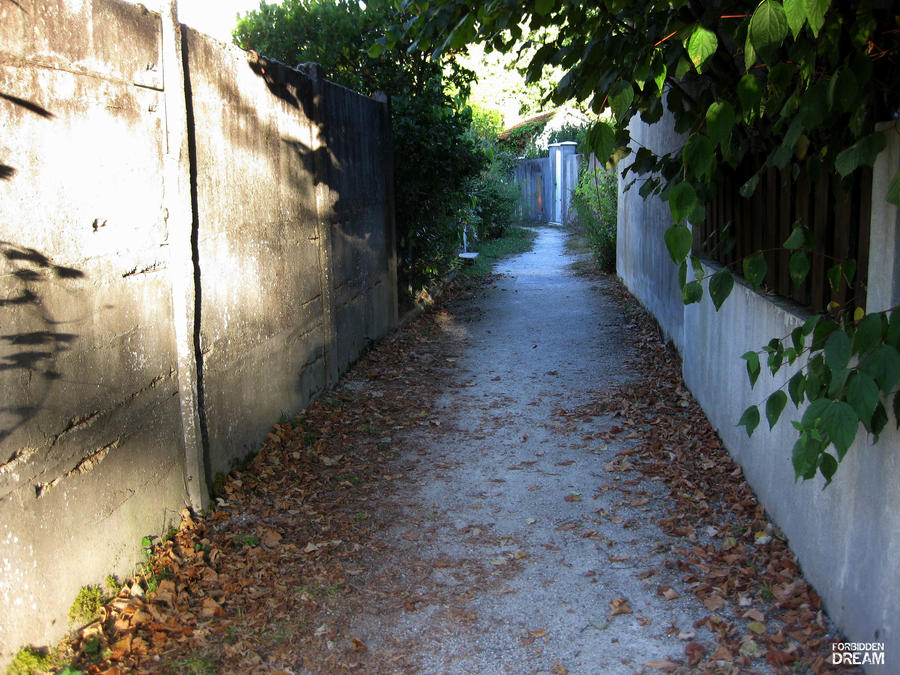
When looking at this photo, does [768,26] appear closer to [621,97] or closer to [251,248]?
[621,97]

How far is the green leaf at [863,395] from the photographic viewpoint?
2.30 metres

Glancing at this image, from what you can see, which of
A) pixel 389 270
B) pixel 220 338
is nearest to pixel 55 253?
pixel 220 338

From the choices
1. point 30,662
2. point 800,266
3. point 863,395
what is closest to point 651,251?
point 800,266

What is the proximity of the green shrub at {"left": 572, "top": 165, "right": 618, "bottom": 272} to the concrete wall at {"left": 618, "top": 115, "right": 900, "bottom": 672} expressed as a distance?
8412 millimetres

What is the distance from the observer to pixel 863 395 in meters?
2.32

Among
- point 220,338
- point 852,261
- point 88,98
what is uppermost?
point 88,98

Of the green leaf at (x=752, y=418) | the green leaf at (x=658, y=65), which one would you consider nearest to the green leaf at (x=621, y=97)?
the green leaf at (x=658, y=65)

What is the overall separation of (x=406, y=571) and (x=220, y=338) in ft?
5.75

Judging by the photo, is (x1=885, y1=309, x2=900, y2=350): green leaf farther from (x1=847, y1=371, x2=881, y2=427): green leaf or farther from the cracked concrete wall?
the cracked concrete wall

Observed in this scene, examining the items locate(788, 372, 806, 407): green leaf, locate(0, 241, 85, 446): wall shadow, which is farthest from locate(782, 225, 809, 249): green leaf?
→ locate(0, 241, 85, 446): wall shadow

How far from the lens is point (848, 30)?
270 centimetres

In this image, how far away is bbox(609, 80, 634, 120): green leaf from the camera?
2572 mm

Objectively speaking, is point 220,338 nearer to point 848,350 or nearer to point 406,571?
point 406,571

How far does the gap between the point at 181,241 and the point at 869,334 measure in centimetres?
325
